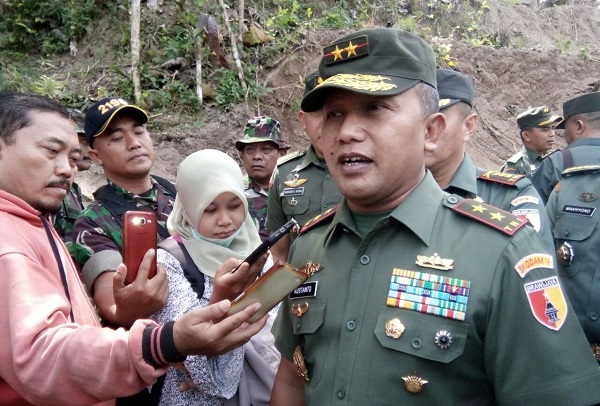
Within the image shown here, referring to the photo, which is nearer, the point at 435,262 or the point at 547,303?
the point at 547,303

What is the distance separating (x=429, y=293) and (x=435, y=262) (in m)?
0.10

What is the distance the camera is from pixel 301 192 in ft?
13.3

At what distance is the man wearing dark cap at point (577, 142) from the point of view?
376 cm

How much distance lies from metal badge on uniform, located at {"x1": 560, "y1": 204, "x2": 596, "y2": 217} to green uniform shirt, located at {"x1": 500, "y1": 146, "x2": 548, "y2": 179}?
140 inches

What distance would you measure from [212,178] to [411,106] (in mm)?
1155

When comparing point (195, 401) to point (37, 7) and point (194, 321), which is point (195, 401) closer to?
point (194, 321)

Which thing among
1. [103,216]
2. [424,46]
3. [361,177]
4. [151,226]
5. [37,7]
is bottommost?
[103,216]

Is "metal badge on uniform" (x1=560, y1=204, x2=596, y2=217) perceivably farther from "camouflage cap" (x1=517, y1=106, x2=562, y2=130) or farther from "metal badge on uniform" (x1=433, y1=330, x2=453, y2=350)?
"camouflage cap" (x1=517, y1=106, x2=562, y2=130)

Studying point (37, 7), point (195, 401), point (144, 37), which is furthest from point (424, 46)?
point (37, 7)

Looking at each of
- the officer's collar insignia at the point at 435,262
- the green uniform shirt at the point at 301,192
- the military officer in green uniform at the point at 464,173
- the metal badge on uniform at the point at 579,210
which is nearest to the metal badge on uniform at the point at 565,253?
the metal badge on uniform at the point at 579,210

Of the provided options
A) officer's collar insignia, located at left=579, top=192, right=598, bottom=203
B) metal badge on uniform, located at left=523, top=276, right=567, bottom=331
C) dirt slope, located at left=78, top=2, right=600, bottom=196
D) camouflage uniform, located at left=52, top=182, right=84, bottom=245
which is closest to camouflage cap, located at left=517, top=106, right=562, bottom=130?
dirt slope, located at left=78, top=2, right=600, bottom=196

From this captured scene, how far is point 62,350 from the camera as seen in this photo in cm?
146

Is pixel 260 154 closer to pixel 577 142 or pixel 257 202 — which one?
pixel 257 202

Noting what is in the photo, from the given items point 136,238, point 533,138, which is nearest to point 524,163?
point 533,138
